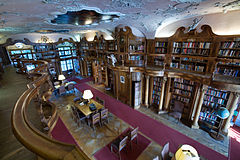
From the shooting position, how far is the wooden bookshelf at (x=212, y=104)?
4.83 meters

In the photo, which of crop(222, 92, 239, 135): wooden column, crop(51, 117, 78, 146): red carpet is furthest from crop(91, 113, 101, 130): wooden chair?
crop(222, 92, 239, 135): wooden column

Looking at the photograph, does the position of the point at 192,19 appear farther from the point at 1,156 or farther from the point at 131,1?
the point at 1,156

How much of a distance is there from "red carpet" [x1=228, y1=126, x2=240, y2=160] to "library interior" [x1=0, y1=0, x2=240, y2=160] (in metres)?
0.04

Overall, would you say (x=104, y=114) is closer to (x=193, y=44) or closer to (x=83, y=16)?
(x=83, y=16)

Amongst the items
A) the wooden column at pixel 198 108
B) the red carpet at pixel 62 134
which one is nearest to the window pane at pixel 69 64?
the red carpet at pixel 62 134

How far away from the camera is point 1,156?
1319mm

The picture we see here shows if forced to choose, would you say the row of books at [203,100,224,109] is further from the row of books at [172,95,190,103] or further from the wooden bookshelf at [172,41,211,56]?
the wooden bookshelf at [172,41,211,56]

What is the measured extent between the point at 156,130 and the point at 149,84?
2742 mm

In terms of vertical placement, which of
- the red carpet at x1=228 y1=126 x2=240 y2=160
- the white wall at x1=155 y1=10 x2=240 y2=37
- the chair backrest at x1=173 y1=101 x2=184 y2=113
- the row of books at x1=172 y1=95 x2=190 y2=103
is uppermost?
the white wall at x1=155 y1=10 x2=240 y2=37

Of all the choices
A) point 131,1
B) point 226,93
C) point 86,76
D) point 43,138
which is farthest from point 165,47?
point 86,76

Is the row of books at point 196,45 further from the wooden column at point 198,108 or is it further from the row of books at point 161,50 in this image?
the wooden column at point 198,108

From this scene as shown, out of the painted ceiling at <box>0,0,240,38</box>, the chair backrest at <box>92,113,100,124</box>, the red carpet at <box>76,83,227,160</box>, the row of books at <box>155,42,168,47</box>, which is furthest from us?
the row of books at <box>155,42,168,47</box>

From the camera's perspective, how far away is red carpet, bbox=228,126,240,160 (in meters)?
4.12

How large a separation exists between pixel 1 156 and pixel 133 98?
6104mm
